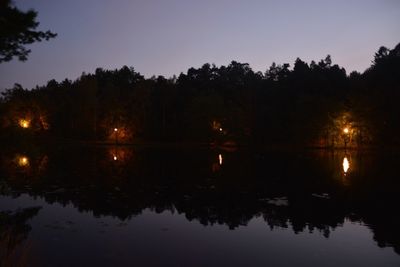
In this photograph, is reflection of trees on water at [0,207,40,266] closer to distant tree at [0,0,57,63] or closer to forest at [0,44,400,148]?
distant tree at [0,0,57,63]

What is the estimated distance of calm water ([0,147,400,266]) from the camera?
1063 centimetres

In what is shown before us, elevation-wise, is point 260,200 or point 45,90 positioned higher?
point 45,90

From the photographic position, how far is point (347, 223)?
1413cm

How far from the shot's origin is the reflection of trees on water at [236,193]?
15.0m

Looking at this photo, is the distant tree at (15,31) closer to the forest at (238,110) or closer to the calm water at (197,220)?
the calm water at (197,220)

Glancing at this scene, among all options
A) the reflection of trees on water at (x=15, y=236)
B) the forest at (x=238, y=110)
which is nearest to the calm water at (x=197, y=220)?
the reflection of trees on water at (x=15, y=236)

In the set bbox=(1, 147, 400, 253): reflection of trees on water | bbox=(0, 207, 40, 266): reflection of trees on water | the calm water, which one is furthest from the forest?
bbox=(0, 207, 40, 266): reflection of trees on water

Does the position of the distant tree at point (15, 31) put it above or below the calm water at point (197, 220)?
above

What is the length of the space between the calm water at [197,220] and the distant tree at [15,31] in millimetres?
2680

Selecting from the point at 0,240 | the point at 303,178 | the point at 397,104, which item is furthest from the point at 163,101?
the point at 0,240

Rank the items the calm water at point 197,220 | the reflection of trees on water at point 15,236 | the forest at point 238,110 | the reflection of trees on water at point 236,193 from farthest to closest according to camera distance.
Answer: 1. the forest at point 238,110
2. the reflection of trees on water at point 236,193
3. the calm water at point 197,220
4. the reflection of trees on water at point 15,236

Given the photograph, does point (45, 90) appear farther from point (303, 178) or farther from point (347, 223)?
point (347, 223)

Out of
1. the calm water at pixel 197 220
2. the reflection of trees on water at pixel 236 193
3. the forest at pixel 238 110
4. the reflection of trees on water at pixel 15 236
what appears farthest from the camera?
the forest at pixel 238 110

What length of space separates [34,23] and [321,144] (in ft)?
182
